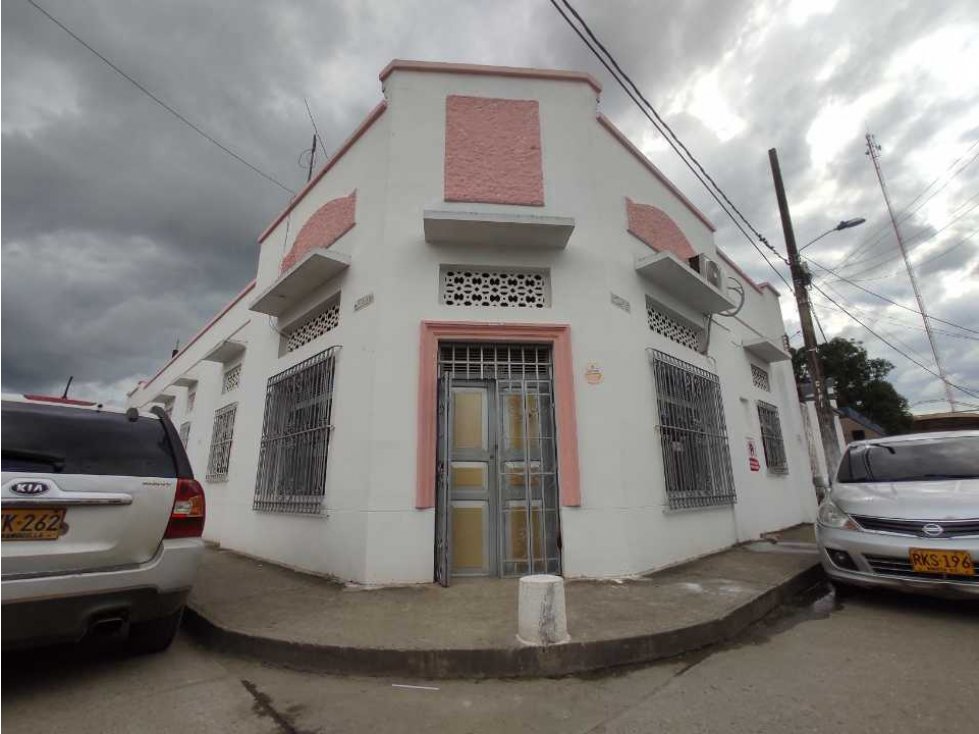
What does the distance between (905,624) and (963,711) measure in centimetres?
145

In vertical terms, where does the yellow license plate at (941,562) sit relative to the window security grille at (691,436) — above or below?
below

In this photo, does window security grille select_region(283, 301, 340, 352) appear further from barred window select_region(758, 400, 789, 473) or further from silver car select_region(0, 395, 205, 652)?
barred window select_region(758, 400, 789, 473)

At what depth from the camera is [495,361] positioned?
16.7 feet

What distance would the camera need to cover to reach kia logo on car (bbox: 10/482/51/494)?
7.27ft

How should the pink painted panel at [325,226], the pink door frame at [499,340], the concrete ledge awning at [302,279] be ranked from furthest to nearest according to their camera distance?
the pink painted panel at [325,226], the concrete ledge awning at [302,279], the pink door frame at [499,340]

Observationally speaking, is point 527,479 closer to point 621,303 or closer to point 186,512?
point 621,303

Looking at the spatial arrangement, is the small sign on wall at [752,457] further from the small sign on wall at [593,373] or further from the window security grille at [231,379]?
the window security grille at [231,379]

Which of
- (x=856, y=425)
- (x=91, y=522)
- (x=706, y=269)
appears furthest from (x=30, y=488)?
(x=856, y=425)

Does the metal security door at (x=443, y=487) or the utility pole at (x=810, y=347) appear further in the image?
the utility pole at (x=810, y=347)

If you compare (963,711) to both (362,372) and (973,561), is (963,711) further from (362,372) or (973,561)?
(362,372)

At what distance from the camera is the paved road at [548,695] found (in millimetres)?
2135

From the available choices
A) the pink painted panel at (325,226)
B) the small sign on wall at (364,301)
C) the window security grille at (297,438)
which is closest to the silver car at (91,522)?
the window security grille at (297,438)

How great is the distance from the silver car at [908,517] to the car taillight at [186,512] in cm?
463

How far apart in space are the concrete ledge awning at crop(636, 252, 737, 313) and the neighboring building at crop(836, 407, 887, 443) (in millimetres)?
20412
